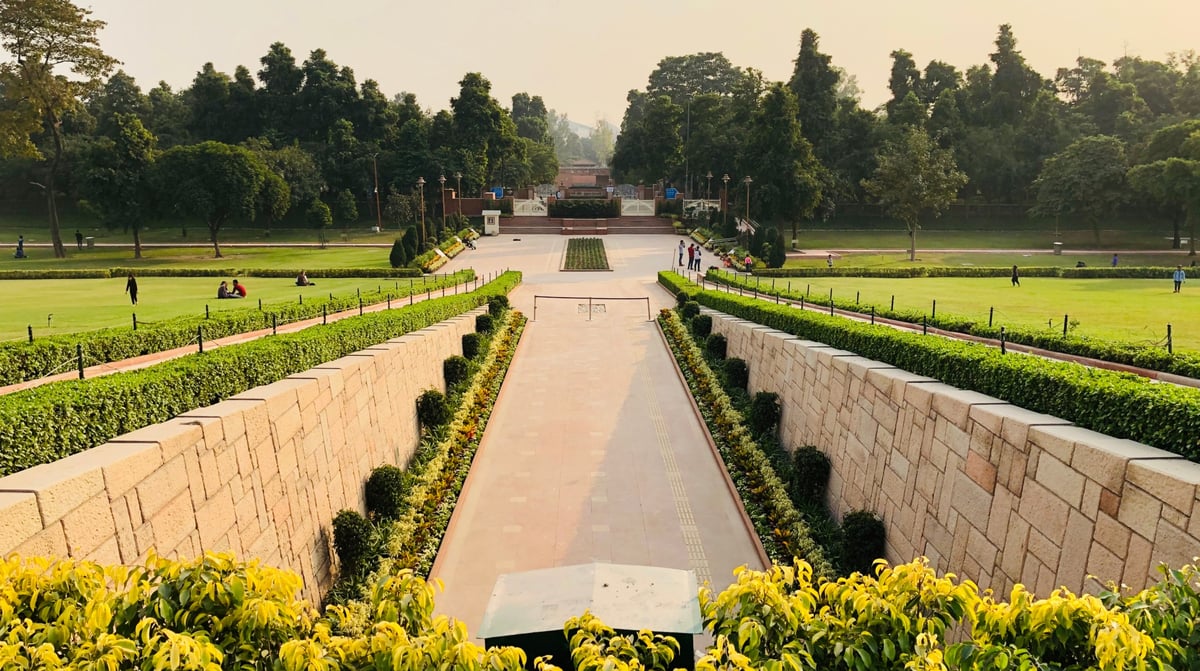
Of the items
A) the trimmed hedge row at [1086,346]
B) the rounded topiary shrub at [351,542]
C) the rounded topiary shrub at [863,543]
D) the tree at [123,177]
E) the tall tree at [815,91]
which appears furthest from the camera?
the tall tree at [815,91]

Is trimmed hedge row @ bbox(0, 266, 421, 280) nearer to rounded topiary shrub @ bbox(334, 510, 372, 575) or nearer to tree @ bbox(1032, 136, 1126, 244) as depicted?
rounded topiary shrub @ bbox(334, 510, 372, 575)

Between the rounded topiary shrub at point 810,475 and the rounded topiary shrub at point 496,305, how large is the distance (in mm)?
14425

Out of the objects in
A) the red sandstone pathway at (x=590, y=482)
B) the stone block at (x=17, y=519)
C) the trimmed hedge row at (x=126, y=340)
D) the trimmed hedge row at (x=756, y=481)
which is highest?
the stone block at (x=17, y=519)

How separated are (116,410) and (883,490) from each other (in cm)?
816

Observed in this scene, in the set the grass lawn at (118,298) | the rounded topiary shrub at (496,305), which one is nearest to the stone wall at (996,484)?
the rounded topiary shrub at (496,305)

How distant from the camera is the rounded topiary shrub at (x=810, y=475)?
33.7ft

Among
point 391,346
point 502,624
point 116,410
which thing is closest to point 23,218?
point 391,346

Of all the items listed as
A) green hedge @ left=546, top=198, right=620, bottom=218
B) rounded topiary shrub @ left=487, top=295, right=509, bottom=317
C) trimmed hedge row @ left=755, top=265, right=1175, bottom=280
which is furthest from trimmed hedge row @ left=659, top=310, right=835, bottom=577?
green hedge @ left=546, top=198, right=620, bottom=218

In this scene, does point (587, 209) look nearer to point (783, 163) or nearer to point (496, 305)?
point (783, 163)

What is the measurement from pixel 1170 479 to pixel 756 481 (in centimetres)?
657

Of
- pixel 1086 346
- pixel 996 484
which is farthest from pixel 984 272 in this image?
pixel 996 484

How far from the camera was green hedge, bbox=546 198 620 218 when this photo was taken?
60062 mm

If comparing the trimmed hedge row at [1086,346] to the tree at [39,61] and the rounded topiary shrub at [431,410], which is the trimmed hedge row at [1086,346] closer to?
the rounded topiary shrub at [431,410]

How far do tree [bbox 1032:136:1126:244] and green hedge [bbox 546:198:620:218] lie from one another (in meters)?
31.2
